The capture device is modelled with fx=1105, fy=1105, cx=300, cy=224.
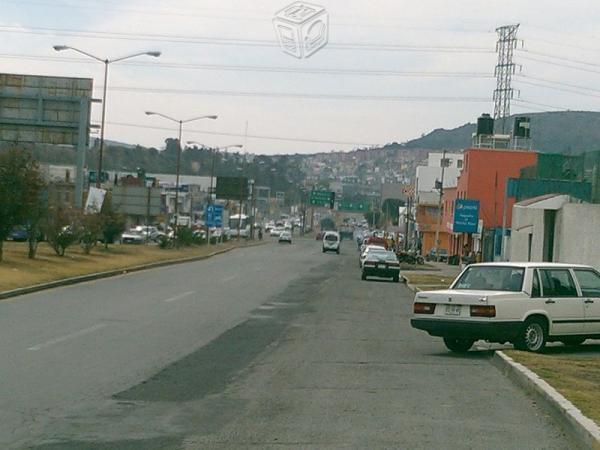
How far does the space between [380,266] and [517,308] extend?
30.4 metres

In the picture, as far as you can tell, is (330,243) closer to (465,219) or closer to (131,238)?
(131,238)

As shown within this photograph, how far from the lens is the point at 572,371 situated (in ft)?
49.4

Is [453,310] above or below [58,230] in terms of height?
above

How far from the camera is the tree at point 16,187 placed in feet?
133

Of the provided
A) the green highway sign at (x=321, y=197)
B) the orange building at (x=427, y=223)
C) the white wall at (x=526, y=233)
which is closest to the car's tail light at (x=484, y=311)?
the white wall at (x=526, y=233)

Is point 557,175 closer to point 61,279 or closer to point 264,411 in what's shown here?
point 61,279

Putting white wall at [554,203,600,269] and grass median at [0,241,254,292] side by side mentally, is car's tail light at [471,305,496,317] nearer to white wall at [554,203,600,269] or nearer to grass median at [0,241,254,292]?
grass median at [0,241,254,292]

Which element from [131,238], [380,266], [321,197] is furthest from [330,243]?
[321,197]

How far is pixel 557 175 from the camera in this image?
49375 millimetres

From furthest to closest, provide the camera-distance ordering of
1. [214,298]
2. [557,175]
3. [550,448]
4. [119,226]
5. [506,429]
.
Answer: [119,226] → [557,175] → [214,298] → [506,429] → [550,448]

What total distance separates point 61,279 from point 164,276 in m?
8.32

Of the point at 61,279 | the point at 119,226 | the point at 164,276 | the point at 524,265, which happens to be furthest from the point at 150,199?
the point at 524,265

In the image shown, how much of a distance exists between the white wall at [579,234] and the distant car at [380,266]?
9.26 meters

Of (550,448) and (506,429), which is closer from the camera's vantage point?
(550,448)
